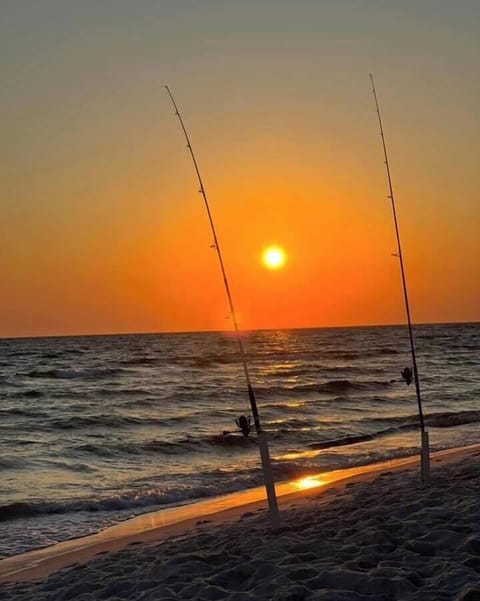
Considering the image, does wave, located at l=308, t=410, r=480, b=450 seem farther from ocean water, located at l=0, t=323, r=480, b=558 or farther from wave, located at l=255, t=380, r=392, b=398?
wave, located at l=255, t=380, r=392, b=398

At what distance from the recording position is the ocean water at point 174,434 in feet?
37.3

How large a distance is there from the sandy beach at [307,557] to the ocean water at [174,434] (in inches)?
93.3

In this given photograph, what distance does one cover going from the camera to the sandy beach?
4.46 m

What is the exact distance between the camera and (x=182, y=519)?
965 cm

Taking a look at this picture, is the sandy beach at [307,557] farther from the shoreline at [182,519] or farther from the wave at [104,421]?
the wave at [104,421]

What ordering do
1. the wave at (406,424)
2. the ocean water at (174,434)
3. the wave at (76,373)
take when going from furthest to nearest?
the wave at (76,373), the wave at (406,424), the ocean water at (174,434)

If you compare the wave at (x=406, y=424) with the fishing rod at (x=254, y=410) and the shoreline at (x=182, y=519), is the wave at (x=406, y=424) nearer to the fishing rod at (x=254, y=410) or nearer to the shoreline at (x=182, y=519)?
the shoreline at (x=182, y=519)

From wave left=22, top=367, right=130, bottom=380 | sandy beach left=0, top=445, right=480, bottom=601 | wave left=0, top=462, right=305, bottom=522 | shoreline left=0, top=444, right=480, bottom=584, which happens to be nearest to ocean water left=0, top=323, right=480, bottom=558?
wave left=0, top=462, right=305, bottom=522

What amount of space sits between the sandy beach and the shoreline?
0.18 feet

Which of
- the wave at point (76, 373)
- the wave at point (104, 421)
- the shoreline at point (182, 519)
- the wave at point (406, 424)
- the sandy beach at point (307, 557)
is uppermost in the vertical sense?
the wave at point (76, 373)

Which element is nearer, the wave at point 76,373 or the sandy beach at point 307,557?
the sandy beach at point 307,557

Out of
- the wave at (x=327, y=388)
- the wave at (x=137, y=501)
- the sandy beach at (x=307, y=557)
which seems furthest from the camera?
the wave at (x=327, y=388)

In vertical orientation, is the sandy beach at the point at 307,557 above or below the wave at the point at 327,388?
above

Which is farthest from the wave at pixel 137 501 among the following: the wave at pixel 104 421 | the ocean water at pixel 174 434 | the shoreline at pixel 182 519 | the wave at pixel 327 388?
the wave at pixel 327 388
